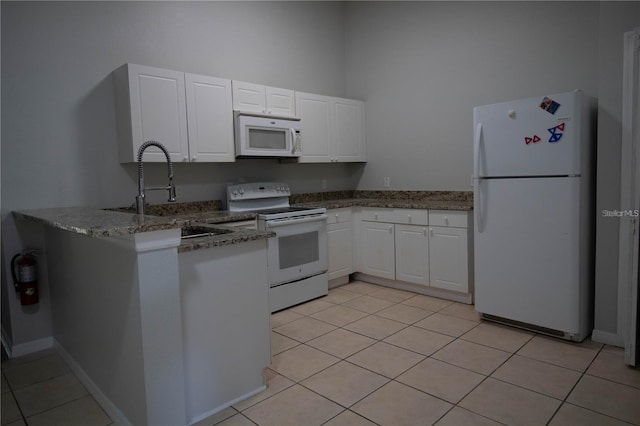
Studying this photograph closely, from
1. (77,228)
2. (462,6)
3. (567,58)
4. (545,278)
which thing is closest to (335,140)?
(462,6)

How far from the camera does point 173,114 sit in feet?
10.9

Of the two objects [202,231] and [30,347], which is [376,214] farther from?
[30,347]

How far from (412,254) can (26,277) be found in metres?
3.15

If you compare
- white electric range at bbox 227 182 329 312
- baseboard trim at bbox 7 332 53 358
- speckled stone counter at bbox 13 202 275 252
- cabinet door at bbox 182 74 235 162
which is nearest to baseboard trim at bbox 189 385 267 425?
speckled stone counter at bbox 13 202 275 252

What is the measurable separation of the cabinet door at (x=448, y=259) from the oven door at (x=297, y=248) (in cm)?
104

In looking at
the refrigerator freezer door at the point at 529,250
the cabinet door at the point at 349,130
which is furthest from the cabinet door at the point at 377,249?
the refrigerator freezer door at the point at 529,250

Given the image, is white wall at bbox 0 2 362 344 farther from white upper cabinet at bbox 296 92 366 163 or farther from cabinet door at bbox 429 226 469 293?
cabinet door at bbox 429 226 469 293

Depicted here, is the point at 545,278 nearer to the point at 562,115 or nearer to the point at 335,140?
the point at 562,115

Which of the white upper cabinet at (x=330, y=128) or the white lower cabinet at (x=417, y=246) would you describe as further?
the white upper cabinet at (x=330, y=128)

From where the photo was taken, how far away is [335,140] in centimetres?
465

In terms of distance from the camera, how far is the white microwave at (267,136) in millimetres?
3715

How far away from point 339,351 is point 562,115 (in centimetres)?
215

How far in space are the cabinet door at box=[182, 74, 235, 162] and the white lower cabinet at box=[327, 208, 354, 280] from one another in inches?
48.4

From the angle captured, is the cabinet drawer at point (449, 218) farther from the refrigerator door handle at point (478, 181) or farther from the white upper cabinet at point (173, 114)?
the white upper cabinet at point (173, 114)
